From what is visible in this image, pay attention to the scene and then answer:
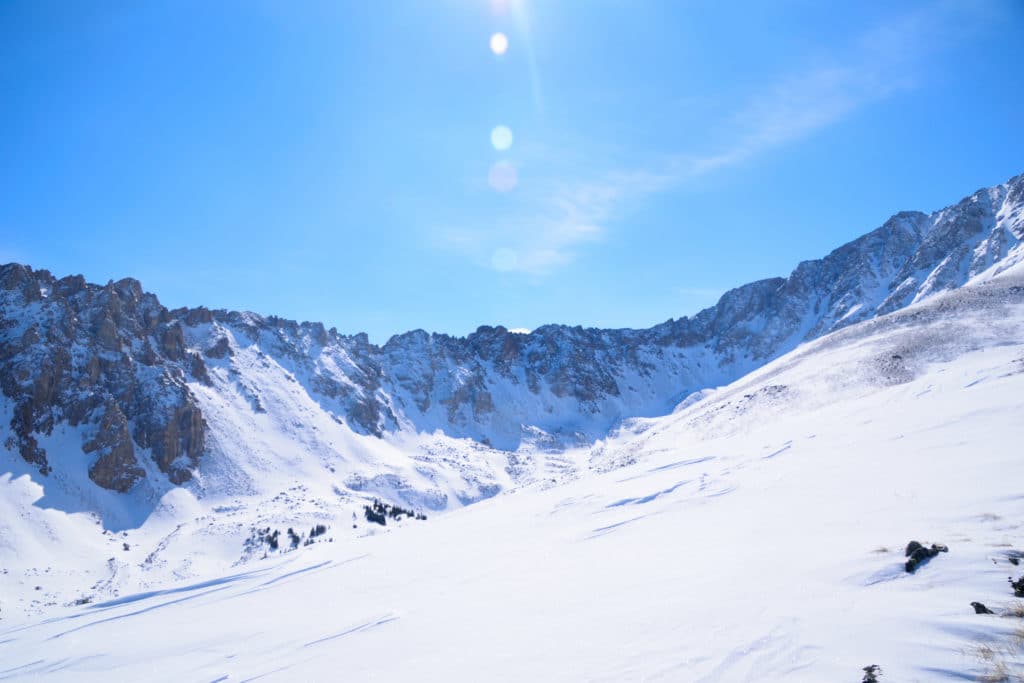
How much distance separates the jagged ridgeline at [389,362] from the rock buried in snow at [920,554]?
92366 millimetres

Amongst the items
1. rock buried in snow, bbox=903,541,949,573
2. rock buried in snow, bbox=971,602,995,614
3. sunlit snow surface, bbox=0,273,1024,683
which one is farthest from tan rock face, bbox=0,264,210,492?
rock buried in snow, bbox=971,602,995,614

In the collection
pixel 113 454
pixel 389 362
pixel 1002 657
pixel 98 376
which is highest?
pixel 389 362

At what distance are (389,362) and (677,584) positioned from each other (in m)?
143

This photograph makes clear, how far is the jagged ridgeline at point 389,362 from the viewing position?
Answer: 258 feet

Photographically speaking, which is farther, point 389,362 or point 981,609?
point 389,362

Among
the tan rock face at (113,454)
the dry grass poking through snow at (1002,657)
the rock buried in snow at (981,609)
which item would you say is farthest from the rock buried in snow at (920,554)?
the tan rock face at (113,454)

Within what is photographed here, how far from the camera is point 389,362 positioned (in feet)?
484

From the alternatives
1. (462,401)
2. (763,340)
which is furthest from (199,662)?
(763,340)

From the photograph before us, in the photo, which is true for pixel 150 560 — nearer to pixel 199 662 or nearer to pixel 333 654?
Answer: pixel 199 662

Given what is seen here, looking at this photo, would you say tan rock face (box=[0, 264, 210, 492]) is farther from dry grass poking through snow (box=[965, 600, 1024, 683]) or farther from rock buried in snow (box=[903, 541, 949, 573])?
dry grass poking through snow (box=[965, 600, 1024, 683])

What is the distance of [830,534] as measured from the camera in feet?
35.6

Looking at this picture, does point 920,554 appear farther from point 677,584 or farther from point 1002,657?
point 677,584

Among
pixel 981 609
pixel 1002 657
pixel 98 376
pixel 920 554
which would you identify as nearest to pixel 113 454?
pixel 98 376

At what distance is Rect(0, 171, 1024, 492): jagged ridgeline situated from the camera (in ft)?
258
